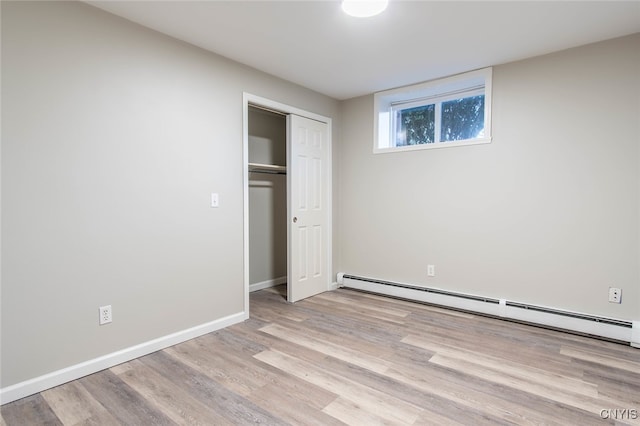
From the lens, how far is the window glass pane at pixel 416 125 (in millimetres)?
3761

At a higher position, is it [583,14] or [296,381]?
[583,14]

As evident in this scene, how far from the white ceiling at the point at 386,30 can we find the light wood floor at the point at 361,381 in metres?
2.40

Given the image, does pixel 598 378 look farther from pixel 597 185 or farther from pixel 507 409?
pixel 597 185

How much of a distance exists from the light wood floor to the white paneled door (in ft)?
2.98

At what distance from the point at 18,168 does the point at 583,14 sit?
372 cm

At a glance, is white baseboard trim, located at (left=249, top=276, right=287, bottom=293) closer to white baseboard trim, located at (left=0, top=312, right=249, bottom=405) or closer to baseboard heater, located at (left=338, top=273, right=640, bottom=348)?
baseboard heater, located at (left=338, top=273, right=640, bottom=348)

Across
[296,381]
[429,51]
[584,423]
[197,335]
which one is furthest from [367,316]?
[429,51]

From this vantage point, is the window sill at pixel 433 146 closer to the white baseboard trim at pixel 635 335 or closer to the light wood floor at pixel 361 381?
the light wood floor at pixel 361 381

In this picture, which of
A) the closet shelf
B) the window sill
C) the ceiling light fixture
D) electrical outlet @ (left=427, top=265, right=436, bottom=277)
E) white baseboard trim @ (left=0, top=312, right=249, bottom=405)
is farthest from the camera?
the closet shelf

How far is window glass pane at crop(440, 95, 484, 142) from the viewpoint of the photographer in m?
3.40

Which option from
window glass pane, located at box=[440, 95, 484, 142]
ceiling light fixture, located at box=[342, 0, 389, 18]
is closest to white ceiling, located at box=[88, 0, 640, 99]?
ceiling light fixture, located at box=[342, 0, 389, 18]

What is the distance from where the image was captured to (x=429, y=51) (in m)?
2.85

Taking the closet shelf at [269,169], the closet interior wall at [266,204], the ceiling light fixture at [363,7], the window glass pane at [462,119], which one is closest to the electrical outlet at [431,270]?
the window glass pane at [462,119]

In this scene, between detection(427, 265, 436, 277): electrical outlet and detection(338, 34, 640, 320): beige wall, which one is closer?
detection(338, 34, 640, 320): beige wall
